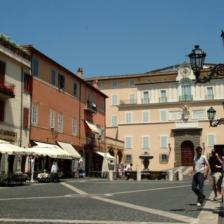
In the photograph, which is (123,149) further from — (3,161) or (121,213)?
(121,213)

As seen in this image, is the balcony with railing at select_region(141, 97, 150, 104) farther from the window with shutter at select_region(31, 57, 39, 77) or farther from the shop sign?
the shop sign

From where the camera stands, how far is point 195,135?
59.3 meters

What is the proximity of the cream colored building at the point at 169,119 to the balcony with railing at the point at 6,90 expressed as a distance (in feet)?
103

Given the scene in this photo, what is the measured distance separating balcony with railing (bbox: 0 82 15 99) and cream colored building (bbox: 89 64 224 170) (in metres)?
31.4

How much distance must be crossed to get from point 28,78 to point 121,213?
80.5ft

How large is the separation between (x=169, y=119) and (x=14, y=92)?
108ft

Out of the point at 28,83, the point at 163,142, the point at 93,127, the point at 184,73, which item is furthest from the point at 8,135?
the point at 184,73

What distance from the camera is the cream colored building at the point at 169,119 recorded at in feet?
195

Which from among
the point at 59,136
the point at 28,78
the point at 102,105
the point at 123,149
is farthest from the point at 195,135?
the point at 28,78

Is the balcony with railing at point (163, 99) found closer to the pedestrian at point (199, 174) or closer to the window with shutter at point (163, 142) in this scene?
the window with shutter at point (163, 142)

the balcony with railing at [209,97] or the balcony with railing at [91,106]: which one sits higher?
the balcony with railing at [209,97]

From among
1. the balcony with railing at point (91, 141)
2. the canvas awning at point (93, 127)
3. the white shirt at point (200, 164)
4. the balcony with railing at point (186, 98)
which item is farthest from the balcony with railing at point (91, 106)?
the white shirt at point (200, 164)

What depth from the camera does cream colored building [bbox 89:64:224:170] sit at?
195 feet

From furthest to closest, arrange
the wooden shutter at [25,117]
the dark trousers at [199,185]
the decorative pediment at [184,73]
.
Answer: the decorative pediment at [184,73]
the wooden shutter at [25,117]
the dark trousers at [199,185]
